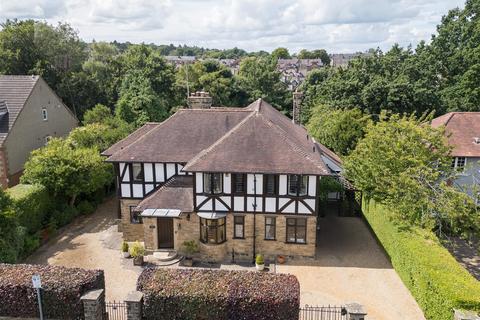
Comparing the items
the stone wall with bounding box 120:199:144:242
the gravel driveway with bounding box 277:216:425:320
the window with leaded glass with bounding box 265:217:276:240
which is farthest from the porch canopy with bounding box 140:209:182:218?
the gravel driveway with bounding box 277:216:425:320

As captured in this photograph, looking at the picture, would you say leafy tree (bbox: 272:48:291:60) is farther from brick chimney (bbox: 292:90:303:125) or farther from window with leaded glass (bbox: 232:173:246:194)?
window with leaded glass (bbox: 232:173:246:194)

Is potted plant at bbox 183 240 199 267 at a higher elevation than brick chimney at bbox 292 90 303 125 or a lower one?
lower

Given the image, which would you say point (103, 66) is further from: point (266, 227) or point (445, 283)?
point (445, 283)

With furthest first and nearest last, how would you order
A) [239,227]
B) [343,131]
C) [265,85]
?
[265,85], [343,131], [239,227]

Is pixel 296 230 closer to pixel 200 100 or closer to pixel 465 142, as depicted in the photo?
pixel 200 100

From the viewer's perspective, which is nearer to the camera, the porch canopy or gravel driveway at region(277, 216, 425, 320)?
gravel driveway at region(277, 216, 425, 320)

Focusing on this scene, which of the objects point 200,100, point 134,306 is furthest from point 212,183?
point 200,100

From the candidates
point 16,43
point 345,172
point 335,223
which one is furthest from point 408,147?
point 16,43
